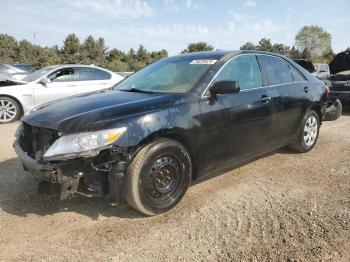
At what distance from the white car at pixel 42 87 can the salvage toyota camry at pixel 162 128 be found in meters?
5.38

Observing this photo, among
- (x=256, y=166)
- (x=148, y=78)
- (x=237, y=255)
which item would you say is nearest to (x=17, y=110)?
(x=148, y=78)

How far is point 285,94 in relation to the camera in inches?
196

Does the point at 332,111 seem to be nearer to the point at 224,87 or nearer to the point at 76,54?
the point at 224,87

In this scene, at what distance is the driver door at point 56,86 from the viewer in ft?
31.3

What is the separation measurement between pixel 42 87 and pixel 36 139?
6430mm

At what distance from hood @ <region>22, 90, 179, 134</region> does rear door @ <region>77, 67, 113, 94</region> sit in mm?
6220

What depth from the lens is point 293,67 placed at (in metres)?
5.45

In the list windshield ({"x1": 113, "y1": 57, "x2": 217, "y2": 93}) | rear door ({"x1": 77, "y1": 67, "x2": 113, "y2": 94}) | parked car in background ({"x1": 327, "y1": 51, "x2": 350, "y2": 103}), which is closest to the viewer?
windshield ({"x1": 113, "y1": 57, "x2": 217, "y2": 93})

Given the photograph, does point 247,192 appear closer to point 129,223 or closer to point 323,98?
point 129,223

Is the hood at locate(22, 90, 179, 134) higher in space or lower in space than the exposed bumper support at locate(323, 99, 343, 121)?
higher

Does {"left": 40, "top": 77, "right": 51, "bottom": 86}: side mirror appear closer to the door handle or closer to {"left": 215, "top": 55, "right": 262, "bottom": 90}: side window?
{"left": 215, "top": 55, "right": 262, "bottom": 90}: side window

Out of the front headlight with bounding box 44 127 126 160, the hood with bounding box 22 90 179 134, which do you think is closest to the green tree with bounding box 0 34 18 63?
the hood with bounding box 22 90 179 134

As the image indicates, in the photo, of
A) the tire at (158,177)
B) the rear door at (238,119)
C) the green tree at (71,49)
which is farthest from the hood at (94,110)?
the green tree at (71,49)

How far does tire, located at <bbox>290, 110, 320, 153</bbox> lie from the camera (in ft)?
18.2
